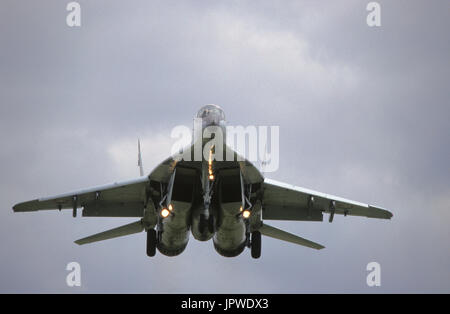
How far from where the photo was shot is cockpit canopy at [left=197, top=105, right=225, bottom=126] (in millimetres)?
20203

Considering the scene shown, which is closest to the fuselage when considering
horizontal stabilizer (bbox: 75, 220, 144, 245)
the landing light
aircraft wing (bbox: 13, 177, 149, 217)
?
the landing light

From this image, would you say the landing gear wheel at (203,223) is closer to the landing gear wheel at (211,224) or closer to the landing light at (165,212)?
the landing gear wheel at (211,224)

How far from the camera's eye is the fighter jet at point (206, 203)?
20.5 metres

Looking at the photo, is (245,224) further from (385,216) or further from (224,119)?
(385,216)

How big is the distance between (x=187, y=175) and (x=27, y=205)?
7062 millimetres

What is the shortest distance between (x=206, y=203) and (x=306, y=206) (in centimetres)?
632

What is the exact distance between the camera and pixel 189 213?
69.5 ft

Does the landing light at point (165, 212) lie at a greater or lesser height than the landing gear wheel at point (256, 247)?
greater

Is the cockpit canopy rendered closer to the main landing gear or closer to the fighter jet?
the fighter jet

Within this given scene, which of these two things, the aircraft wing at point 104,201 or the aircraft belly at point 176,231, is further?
the aircraft wing at point 104,201

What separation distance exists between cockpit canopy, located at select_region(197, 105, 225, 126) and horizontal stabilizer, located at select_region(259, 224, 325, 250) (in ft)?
20.3

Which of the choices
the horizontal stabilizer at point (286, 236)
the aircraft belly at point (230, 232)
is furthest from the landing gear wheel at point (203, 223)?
the horizontal stabilizer at point (286, 236)

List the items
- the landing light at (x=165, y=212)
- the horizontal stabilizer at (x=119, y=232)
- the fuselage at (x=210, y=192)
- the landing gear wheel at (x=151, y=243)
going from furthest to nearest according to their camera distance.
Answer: the horizontal stabilizer at (x=119, y=232), the landing gear wheel at (x=151, y=243), the landing light at (x=165, y=212), the fuselage at (x=210, y=192)
